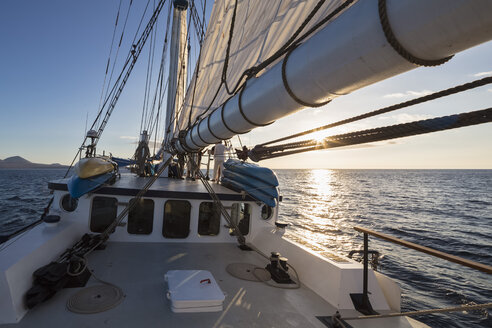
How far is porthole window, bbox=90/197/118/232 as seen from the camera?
720cm

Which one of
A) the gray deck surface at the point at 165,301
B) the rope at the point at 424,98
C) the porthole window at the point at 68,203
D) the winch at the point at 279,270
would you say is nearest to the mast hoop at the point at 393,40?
the rope at the point at 424,98

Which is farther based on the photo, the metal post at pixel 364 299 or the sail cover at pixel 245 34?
the metal post at pixel 364 299

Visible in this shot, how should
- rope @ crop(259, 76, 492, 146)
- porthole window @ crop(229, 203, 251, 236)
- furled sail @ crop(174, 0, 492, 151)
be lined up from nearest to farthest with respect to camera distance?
furled sail @ crop(174, 0, 492, 151) < rope @ crop(259, 76, 492, 146) < porthole window @ crop(229, 203, 251, 236)

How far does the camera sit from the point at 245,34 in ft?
12.3

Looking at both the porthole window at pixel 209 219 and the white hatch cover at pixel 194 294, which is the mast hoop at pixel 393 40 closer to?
the white hatch cover at pixel 194 294

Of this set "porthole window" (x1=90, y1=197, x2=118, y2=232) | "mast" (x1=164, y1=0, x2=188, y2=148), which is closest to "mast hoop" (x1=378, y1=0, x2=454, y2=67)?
"porthole window" (x1=90, y1=197, x2=118, y2=232)

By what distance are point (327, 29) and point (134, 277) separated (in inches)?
212

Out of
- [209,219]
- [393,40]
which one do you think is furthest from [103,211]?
[393,40]

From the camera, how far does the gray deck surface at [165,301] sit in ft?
12.8

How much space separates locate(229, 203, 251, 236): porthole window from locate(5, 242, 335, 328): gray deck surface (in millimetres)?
1366

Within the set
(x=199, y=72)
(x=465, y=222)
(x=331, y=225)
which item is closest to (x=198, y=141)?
(x=199, y=72)

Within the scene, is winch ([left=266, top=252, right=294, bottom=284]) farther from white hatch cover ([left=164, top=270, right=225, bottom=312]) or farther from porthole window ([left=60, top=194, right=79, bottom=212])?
porthole window ([left=60, top=194, right=79, bottom=212])

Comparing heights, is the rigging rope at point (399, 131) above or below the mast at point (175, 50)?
below

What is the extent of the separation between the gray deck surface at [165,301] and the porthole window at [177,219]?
0.82m
